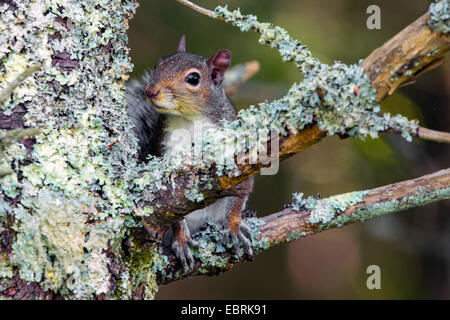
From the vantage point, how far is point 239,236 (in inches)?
49.6

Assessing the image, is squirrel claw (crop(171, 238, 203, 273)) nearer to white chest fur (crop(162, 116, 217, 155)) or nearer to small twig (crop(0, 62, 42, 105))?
white chest fur (crop(162, 116, 217, 155))

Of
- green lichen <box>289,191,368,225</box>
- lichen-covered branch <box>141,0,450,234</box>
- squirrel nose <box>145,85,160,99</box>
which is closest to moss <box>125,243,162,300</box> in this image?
lichen-covered branch <box>141,0,450,234</box>

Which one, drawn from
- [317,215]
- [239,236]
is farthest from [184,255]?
[317,215]

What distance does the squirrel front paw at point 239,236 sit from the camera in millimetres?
1227

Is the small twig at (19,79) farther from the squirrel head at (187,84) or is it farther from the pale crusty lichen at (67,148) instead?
the squirrel head at (187,84)

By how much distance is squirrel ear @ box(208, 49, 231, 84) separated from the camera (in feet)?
5.49

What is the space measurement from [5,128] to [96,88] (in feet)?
0.57

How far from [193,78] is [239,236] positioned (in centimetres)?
53

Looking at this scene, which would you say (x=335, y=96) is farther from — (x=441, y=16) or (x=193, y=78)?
(x=193, y=78)

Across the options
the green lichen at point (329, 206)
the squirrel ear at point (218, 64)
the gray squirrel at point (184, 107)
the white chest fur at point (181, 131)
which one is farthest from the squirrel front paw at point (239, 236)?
the squirrel ear at point (218, 64)

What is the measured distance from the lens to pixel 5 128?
3.05 ft

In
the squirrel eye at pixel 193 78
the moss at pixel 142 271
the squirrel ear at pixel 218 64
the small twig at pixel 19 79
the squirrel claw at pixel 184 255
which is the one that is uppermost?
the squirrel ear at pixel 218 64

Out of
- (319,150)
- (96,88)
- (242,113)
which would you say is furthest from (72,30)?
(319,150)
